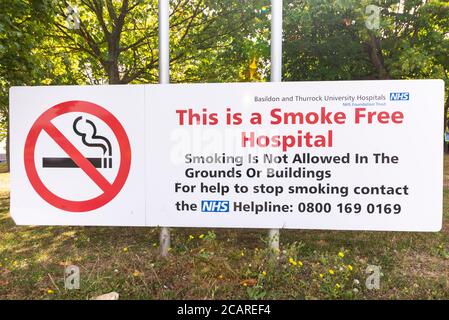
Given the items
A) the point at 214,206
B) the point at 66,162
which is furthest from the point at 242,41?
the point at 66,162

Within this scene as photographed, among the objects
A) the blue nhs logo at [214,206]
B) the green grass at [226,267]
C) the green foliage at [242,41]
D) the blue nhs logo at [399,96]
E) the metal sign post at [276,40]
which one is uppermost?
the green foliage at [242,41]

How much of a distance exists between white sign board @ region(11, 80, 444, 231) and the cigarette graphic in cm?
1

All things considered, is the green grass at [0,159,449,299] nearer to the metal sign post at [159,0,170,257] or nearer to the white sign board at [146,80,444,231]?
the white sign board at [146,80,444,231]

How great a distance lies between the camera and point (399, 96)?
3557 mm

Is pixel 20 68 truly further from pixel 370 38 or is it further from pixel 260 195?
pixel 370 38

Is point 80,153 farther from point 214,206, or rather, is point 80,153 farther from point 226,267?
point 226,267

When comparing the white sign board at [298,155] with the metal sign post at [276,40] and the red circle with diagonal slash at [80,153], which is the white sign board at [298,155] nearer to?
the metal sign post at [276,40]

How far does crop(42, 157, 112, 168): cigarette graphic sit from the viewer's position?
3846 millimetres

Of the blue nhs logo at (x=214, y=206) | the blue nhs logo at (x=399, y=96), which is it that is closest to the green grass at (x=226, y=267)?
the blue nhs logo at (x=214, y=206)

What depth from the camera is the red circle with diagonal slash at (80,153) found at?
3820 mm

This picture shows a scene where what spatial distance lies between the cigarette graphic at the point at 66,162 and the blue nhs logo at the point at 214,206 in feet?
3.84

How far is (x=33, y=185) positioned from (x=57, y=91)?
1.12 meters

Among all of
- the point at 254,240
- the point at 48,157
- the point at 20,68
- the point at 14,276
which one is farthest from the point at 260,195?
the point at 20,68

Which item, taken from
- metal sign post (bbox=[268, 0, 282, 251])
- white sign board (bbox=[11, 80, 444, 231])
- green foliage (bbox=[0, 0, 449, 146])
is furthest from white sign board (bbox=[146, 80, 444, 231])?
green foliage (bbox=[0, 0, 449, 146])
